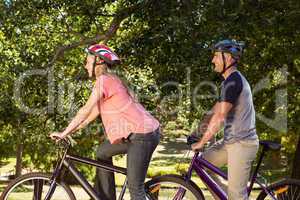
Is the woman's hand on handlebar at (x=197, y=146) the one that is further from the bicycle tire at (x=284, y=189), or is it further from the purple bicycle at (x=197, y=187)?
the bicycle tire at (x=284, y=189)

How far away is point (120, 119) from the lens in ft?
15.3

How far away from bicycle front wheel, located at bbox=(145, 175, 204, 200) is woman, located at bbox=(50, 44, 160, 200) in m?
0.28

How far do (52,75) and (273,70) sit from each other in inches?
178

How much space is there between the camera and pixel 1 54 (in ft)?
34.9

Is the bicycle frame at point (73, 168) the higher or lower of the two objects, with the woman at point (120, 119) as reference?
lower

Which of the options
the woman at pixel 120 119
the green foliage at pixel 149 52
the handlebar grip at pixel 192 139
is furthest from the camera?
the green foliage at pixel 149 52

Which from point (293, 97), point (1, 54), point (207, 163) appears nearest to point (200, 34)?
point (207, 163)

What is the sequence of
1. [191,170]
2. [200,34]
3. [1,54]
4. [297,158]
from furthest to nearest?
[297,158], [1,54], [200,34], [191,170]

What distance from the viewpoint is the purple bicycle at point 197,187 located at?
499cm

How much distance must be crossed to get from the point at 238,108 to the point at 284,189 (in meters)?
1.15

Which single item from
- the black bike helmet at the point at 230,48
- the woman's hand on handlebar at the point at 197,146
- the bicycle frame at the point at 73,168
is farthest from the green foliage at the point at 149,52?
the bicycle frame at the point at 73,168

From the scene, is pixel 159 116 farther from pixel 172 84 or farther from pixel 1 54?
pixel 1 54

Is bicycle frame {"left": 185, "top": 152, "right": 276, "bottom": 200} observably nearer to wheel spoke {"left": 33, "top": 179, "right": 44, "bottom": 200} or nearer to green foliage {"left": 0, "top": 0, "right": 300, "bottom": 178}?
wheel spoke {"left": 33, "top": 179, "right": 44, "bottom": 200}

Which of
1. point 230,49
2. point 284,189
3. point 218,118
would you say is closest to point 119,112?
point 218,118
